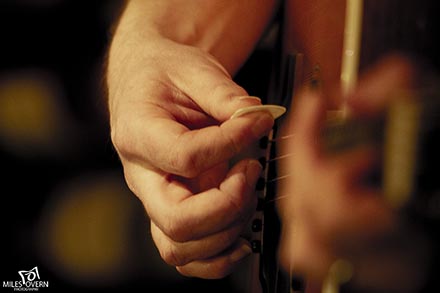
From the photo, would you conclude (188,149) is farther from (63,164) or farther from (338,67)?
(63,164)

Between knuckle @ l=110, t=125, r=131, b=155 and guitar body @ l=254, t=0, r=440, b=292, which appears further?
knuckle @ l=110, t=125, r=131, b=155

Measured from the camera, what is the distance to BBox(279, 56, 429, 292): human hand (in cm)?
35

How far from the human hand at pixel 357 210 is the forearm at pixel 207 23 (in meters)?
0.45

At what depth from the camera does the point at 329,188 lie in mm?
371

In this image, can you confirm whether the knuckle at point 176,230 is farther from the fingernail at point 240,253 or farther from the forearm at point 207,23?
the forearm at point 207,23

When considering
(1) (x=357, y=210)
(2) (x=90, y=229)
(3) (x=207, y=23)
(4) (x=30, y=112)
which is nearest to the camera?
(1) (x=357, y=210)

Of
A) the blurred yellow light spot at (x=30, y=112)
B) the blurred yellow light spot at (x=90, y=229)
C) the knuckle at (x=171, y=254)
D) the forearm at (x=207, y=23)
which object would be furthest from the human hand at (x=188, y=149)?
the blurred yellow light spot at (x=30, y=112)

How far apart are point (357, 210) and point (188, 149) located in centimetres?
23

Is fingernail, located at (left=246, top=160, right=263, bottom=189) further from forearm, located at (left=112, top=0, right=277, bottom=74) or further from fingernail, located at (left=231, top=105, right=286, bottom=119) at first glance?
forearm, located at (left=112, top=0, right=277, bottom=74)

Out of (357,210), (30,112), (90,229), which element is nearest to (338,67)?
(357,210)

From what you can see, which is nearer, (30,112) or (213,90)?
(213,90)

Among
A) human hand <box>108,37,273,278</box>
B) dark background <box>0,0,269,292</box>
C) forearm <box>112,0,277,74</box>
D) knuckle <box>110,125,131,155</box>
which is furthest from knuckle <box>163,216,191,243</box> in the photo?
dark background <box>0,0,269,292</box>

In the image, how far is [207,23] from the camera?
2.79ft

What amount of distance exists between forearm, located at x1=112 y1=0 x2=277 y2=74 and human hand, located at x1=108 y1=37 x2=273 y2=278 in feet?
0.35
